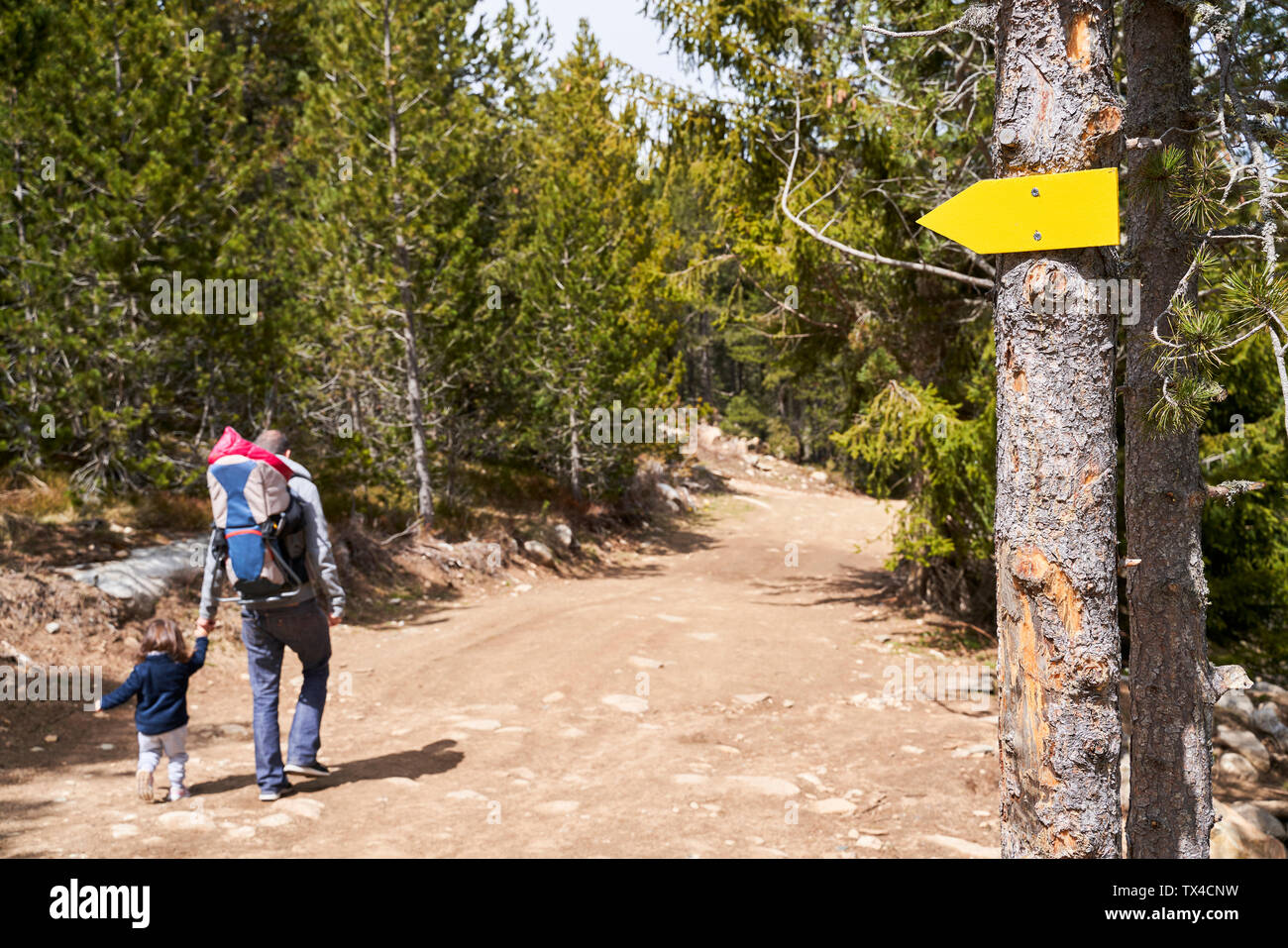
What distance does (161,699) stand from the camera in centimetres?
575

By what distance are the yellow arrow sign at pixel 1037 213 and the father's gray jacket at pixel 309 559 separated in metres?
4.45

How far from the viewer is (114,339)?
34.5ft

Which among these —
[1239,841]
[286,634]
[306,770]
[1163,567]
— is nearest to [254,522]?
[286,634]

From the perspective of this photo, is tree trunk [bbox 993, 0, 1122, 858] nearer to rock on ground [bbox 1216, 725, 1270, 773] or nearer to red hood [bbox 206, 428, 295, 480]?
red hood [bbox 206, 428, 295, 480]

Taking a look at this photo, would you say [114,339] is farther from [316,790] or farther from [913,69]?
[913,69]

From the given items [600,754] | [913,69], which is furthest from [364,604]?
[913,69]

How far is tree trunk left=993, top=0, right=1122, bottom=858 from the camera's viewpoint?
316cm

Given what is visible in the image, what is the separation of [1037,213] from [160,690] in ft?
18.8

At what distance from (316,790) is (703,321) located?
37.7 meters

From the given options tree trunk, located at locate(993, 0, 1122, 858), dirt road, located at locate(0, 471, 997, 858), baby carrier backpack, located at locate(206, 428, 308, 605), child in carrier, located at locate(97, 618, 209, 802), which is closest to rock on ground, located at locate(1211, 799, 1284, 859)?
dirt road, located at locate(0, 471, 997, 858)

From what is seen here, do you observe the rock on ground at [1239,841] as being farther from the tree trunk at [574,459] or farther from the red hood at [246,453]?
the tree trunk at [574,459]

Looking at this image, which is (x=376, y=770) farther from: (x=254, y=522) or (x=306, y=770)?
(x=254, y=522)

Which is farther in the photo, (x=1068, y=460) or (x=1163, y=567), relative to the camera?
(x=1163, y=567)

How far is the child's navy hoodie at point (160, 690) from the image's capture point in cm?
571
